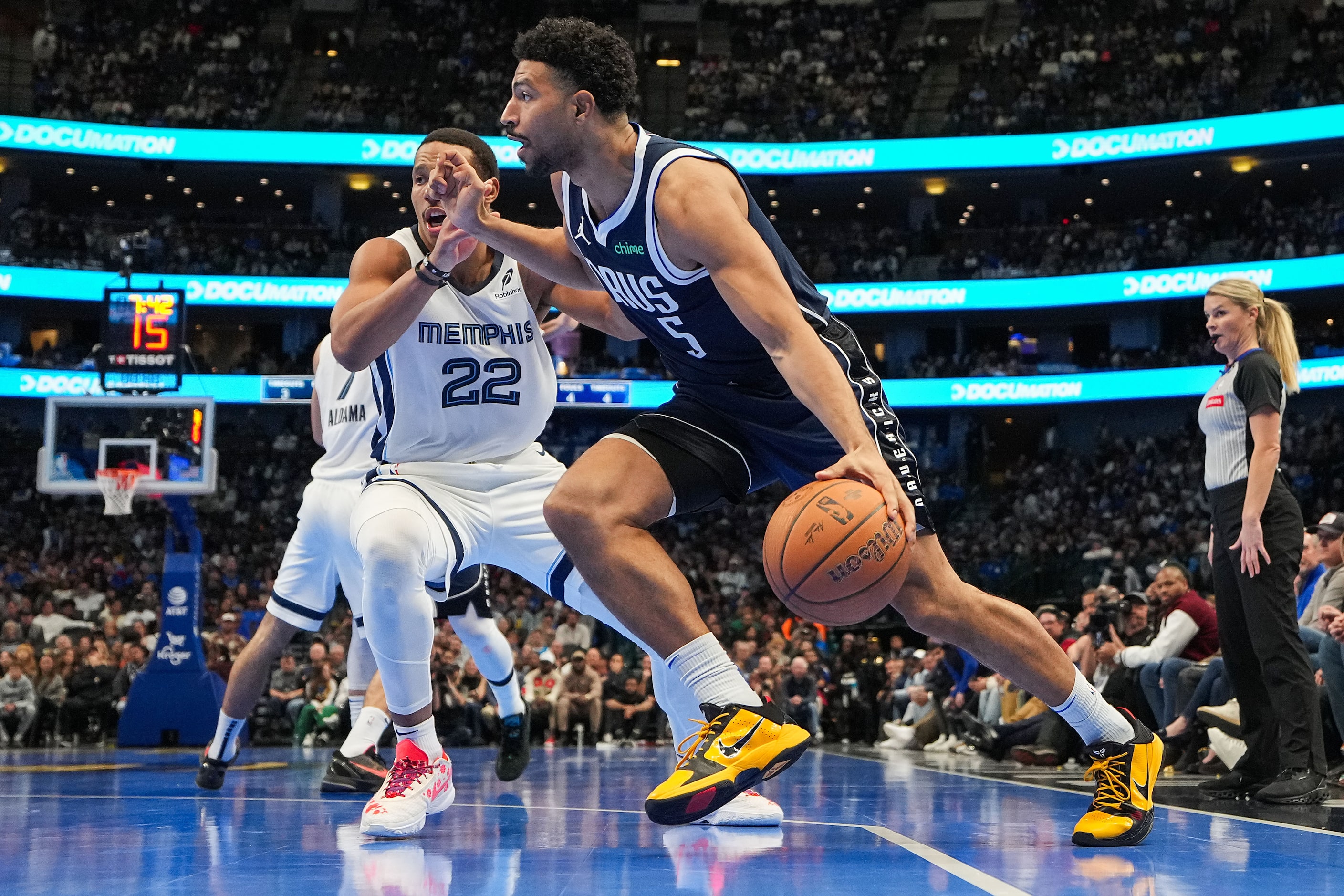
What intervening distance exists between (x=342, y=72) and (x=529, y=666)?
76.1 feet

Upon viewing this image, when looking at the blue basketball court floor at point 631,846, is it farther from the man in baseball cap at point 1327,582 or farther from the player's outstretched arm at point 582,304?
the player's outstretched arm at point 582,304

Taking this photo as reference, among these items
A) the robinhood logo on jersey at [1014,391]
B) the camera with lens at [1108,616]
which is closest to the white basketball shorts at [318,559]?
the camera with lens at [1108,616]

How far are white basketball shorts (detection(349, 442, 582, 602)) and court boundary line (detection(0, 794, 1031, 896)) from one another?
0.86 m

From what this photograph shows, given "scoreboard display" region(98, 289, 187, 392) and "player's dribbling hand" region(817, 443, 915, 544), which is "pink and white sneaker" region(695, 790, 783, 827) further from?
"scoreboard display" region(98, 289, 187, 392)

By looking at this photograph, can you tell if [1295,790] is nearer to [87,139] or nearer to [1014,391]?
[1014,391]

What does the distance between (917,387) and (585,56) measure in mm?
28377

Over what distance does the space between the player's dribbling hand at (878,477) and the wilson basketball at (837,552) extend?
0.06ft

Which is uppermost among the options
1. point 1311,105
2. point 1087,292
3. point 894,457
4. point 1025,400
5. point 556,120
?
point 1311,105

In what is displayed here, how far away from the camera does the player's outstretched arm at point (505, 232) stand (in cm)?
361

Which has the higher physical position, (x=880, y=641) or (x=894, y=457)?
(x=894, y=457)

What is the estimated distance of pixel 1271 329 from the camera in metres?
5.48

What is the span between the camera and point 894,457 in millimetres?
3377

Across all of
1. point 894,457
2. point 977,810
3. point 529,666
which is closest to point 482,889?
point 894,457

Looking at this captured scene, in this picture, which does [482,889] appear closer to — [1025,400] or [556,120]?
[556,120]
